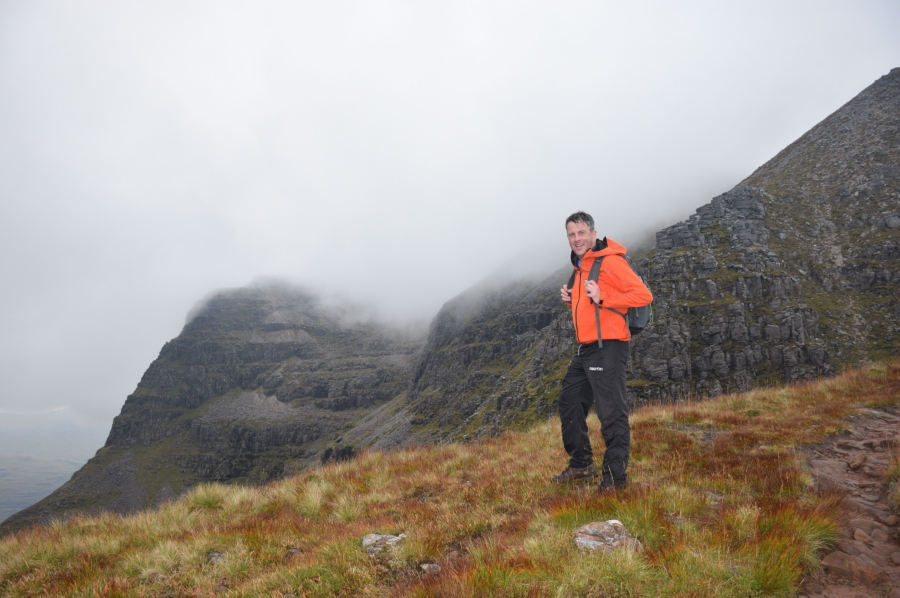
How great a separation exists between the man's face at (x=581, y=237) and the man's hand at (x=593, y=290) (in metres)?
0.73

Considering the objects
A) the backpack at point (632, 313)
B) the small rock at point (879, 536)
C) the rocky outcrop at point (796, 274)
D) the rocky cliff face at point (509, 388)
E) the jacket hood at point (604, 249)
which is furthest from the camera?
the rocky cliff face at point (509, 388)

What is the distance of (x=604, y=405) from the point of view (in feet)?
19.1

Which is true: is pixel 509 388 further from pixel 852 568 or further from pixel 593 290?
pixel 852 568

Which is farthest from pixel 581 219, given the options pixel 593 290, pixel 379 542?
pixel 379 542

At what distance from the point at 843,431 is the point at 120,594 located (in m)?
13.2

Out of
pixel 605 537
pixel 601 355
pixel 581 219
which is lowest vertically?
pixel 605 537

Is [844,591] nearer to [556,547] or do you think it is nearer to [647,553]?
[647,553]

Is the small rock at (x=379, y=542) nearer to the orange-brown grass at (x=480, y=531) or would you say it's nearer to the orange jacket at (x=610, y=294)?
the orange-brown grass at (x=480, y=531)

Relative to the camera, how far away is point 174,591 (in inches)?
171

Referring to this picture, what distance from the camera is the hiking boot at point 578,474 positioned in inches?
256

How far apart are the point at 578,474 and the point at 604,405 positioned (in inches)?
62.9

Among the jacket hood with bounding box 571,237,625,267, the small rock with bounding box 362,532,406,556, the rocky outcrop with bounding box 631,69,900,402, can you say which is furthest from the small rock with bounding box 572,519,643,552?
the rocky outcrop with bounding box 631,69,900,402

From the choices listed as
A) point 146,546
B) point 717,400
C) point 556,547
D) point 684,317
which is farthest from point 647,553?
point 684,317

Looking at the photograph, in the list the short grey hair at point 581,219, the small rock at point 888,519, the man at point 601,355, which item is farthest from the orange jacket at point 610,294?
the small rock at point 888,519
